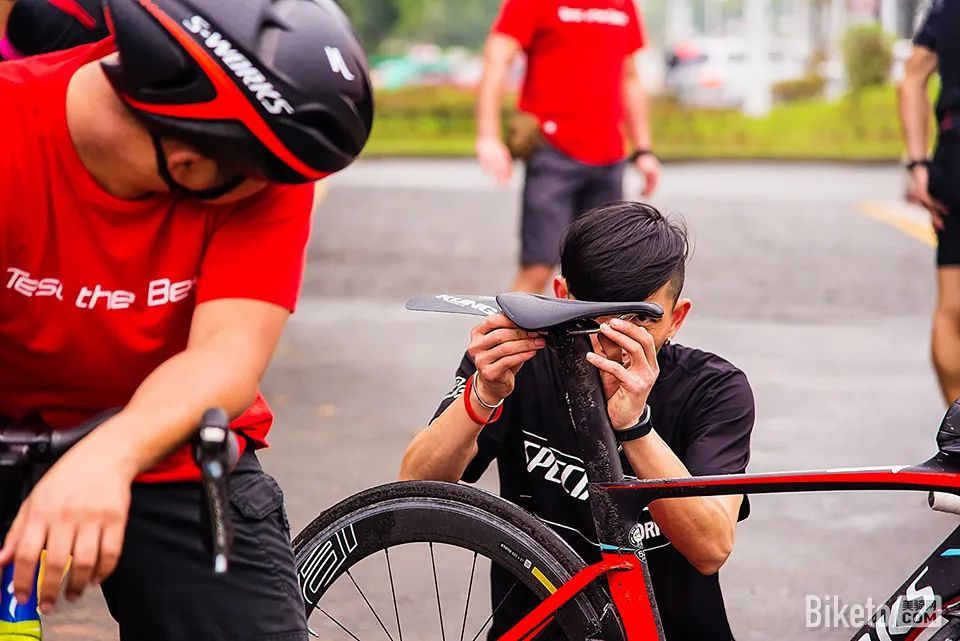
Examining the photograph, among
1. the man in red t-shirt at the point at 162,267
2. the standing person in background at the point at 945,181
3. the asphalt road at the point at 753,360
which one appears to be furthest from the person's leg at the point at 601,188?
the man in red t-shirt at the point at 162,267

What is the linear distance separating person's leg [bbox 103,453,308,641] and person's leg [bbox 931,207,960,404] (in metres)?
3.55

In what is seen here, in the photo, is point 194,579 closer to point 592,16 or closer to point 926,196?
point 926,196

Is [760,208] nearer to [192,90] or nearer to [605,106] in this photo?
[605,106]

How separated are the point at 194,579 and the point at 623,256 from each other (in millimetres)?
956

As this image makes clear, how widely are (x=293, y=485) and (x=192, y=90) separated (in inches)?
149

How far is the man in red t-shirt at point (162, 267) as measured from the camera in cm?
202

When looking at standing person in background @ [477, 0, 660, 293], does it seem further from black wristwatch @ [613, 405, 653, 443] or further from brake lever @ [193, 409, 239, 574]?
brake lever @ [193, 409, 239, 574]

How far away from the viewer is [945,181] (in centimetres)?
538

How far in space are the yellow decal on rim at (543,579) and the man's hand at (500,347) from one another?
0.31m

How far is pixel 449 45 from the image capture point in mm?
87500

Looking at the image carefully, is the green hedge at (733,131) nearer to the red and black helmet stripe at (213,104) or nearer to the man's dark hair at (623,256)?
the man's dark hair at (623,256)

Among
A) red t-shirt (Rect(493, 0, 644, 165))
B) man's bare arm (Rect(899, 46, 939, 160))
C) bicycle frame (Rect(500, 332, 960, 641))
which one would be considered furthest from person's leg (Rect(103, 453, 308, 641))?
red t-shirt (Rect(493, 0, 644, 165))

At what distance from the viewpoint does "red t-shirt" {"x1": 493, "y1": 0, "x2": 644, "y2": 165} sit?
6.85m

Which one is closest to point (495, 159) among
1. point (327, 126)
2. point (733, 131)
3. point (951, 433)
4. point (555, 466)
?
point (555, 466)
